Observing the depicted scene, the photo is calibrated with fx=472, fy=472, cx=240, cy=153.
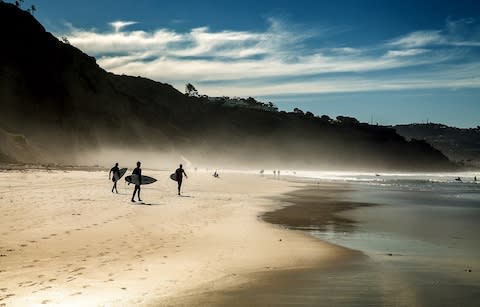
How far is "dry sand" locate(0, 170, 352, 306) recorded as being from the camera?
777 cm

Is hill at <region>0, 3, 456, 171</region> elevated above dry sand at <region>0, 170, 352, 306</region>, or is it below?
above

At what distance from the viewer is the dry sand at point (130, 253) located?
306 inches

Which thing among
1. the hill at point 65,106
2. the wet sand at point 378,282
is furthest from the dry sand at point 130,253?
the hill at point 65,106

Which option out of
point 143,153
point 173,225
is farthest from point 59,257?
point 143,153

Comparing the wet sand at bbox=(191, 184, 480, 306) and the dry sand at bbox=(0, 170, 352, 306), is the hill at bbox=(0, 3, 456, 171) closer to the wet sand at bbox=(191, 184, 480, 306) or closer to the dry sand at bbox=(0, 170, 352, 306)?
the dry sand at bbox=(0, 170, 352, 306)

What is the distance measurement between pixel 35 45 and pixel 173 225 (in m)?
104

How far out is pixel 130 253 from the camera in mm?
10945

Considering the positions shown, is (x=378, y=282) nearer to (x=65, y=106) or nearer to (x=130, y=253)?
(x=130, y=253)

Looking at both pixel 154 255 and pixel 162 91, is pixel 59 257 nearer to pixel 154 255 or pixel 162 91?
pixel 154 255

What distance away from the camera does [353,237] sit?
15.2 meters

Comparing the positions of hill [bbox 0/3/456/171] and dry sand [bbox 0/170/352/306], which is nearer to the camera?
dry sand [bbox 0/170/352/306]

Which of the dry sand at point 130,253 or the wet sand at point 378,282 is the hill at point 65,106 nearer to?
the dry sand at point 130,253

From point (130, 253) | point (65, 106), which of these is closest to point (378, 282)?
point (130, 253)

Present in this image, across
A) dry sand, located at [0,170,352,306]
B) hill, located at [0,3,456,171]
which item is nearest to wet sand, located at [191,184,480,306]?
dry sand, located at [0,170,352,306]
